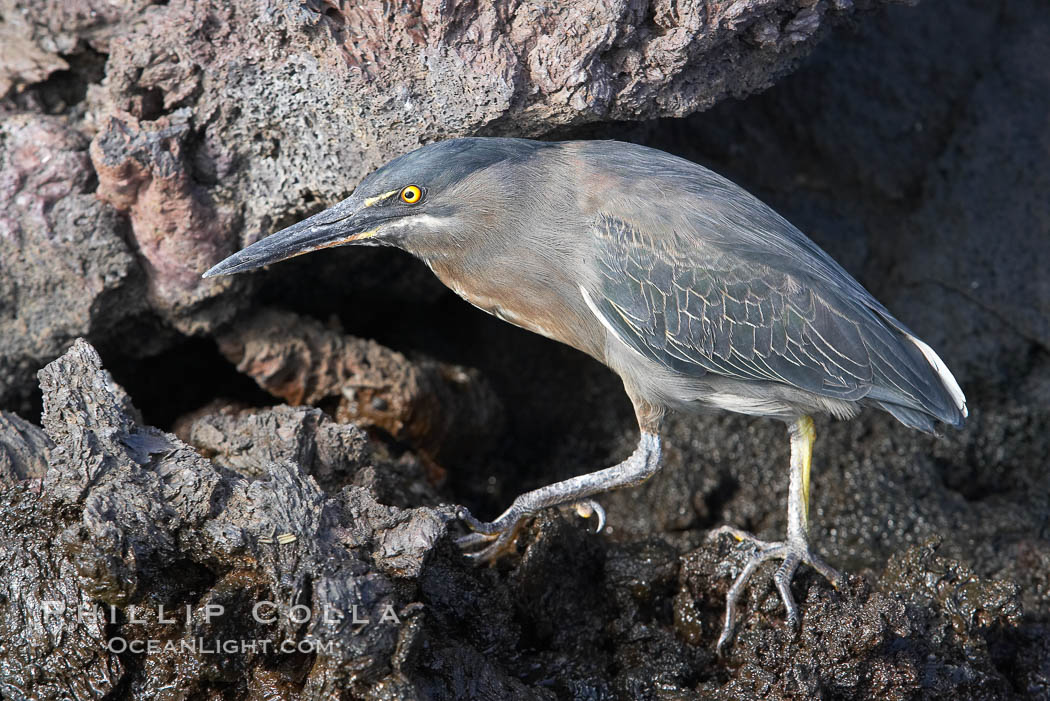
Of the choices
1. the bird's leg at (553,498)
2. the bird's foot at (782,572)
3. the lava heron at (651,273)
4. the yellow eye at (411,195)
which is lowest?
the bird's foot at (782,572)

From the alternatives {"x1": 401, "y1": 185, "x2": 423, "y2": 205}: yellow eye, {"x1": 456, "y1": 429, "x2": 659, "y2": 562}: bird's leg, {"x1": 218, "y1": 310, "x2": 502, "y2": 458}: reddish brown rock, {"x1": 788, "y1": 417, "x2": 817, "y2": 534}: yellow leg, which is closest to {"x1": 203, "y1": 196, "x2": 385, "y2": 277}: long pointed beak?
{"x1": 401, "y1": 185, "x2": 423, "y2": 205}: yellow eye

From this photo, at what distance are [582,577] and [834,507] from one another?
1.60 m

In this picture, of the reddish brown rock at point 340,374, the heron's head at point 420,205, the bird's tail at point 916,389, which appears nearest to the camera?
the heron's head at point 420,205

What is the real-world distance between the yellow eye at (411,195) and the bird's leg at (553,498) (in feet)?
3.53

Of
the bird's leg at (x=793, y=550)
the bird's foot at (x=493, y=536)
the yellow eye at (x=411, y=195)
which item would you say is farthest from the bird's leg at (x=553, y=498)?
the yellow eye at (x=411, y=195)

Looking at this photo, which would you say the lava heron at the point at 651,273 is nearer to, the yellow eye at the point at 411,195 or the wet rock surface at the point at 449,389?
the yellow eye at the point at 411,195

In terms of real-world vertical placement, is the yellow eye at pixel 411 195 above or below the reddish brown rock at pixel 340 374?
above

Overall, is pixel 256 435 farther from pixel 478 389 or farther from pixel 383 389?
pixel 478 389

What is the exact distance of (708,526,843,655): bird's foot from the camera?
2.97 metres

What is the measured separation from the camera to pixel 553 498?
3.28m

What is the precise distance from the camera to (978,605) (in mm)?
3023

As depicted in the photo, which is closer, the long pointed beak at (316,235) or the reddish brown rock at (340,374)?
the long pointed beak at (316,235)

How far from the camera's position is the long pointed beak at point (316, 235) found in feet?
9.76

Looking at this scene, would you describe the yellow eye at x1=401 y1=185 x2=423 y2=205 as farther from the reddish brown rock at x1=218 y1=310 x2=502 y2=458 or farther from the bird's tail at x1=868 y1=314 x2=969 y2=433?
the bird's tail at x1=868 y1=314 x2=969 y2=433
